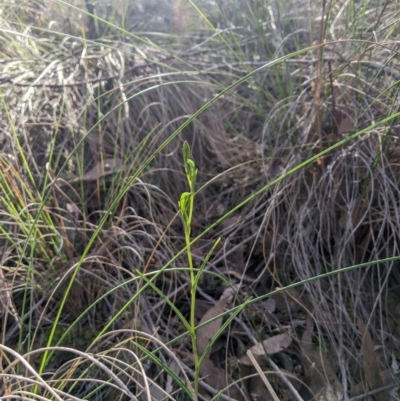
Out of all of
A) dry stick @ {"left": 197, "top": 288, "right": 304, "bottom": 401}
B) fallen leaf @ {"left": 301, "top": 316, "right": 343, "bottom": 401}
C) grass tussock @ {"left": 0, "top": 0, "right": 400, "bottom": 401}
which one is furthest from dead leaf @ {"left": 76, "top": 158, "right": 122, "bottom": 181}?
fallen leaf @ {"left": 301, "top": 316, "right": 343, "bottom": 401}

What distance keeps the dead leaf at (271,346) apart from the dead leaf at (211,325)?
0.35 feet

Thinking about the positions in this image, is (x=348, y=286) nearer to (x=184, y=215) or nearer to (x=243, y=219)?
(x=243, y=219)

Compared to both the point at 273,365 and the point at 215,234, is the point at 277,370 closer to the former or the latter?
the point at 273,365

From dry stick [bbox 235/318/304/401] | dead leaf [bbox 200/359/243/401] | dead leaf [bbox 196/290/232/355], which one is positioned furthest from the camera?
dead leaf [bbox 196/290/232/355]

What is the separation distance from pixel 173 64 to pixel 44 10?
2.15 feet

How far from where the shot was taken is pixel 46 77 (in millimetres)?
1649

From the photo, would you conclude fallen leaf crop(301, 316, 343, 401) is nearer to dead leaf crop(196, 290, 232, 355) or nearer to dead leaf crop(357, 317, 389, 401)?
dead leaf crop(357, 317, 389, 401)

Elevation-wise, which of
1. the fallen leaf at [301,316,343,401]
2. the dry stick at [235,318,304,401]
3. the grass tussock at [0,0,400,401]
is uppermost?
Answer: the grass tussock at [0,0,400,401]

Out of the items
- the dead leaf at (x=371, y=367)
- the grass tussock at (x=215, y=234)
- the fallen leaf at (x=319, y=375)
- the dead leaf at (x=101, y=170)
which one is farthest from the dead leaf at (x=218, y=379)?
the dead leaf at (x=101, y=170)

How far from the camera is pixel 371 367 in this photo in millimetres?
1136

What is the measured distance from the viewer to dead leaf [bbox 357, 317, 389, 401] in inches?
43.8

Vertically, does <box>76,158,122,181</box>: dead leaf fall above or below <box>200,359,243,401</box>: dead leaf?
above

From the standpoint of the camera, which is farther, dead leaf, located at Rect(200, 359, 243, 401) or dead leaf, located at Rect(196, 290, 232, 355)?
dead leaf, located at Rect(196, 290, 232, 355)

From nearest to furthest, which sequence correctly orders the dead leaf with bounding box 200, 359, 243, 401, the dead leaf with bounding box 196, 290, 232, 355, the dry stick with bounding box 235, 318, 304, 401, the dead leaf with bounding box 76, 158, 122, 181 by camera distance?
the dry stick with bounding box 235, 318, 304, 401
the dead leaf with bounding box 200, 359, 243, 401
the dead leaf with bounding box 196, 290, 232, 355
the dead leaf with bounding box 76, 158, 122, 181
